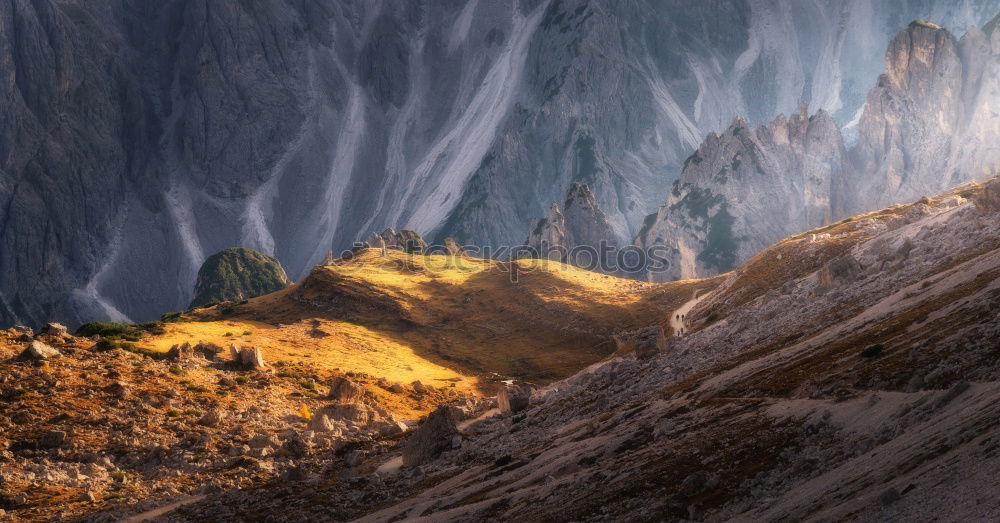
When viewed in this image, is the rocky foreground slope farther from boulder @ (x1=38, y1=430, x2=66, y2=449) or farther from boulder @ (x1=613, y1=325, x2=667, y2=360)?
boulder @ (x1=38, y1=430, x2=66, y2=449)

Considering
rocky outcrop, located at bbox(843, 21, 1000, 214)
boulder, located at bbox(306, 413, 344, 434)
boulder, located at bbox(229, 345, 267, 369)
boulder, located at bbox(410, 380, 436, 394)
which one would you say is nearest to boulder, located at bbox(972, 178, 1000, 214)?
boulder, located at bbox(306, 413, 344, 434)

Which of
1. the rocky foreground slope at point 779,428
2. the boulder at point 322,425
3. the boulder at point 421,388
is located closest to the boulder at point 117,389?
the boulder at point 322,425

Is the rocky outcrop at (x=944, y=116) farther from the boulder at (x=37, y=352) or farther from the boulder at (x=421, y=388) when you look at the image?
the boulder at (x=37, y=352)

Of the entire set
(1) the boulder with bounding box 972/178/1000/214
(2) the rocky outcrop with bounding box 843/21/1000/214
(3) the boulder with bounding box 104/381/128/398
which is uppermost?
(2) the rocky outcrop with bounding box 843/21/1000/214

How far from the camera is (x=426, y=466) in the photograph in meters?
47.6

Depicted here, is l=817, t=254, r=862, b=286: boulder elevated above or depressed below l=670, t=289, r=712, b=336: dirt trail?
above

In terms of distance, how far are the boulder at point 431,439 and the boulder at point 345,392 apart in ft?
61.3

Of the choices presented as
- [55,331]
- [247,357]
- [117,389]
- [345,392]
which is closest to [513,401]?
[345,392]

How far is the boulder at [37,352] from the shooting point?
183 ft

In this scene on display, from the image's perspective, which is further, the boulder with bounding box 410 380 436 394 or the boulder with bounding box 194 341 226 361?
the boulder with bounding box 410 380 436 394

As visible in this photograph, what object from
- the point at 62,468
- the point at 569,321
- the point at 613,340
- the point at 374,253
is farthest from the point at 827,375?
the point at 374,253

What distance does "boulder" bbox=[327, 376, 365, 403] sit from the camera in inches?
2692

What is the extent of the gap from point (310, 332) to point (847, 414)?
82319mm

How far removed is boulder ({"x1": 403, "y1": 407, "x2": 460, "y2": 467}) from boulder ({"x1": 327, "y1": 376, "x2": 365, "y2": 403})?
61.3 ft
